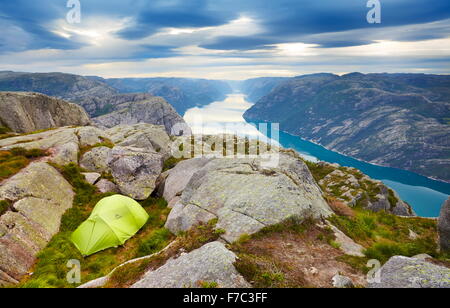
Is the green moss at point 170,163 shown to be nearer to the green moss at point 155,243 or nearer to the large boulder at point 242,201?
the large boulder at point 242,201

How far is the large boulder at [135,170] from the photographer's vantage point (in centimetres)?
2842

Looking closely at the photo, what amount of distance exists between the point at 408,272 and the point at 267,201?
341 inches

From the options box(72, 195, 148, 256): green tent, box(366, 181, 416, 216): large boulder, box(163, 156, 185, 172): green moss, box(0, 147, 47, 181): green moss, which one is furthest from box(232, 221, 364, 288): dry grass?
box(366, 181, 416, 216): large boulder

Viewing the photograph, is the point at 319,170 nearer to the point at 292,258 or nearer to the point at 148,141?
the point at 148,141

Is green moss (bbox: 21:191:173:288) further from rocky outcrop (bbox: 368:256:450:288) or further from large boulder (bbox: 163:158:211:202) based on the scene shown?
rocky outcrop (bbox: 368:256:450:288)

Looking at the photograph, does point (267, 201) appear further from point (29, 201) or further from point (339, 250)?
point (29, 201)

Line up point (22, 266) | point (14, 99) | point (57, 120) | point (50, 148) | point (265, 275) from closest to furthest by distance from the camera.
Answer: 1. point (265, 275)
2. point (22, 266)
3. point (50, 148)
4. point (14, 99)
5. point (57, 120)

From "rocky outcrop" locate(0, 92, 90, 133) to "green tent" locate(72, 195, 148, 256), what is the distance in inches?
1507

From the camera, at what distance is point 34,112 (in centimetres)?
5106

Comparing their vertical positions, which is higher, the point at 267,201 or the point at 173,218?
the point at 267,201

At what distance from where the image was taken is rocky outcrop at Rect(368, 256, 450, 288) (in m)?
8.40

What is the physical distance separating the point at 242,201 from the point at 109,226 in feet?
38.1

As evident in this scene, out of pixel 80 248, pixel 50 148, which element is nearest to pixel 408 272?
pixel 80 248

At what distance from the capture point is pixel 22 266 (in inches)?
625
